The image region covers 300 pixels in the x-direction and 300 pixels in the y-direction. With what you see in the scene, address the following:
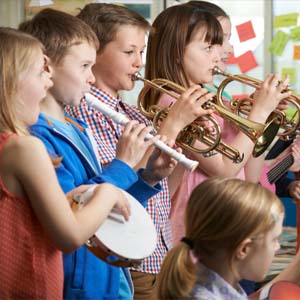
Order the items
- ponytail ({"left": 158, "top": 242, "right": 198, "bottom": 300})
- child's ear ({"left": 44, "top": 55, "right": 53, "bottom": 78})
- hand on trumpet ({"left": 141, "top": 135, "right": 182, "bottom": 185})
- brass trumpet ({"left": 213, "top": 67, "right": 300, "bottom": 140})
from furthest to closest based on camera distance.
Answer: brass trumpet ({"left": 213, "top": 67, "right": 300, "bottom": 140}), hand on trumpet ({"left": 141, "top": 135, "right": 182, "bottom": 185}), child's ear ({"left": 44, "top": 55, "right": 53, "bottom": 78}), ponytail ({"left": 158, "top": 242, "right": 198, "bottom": 300})

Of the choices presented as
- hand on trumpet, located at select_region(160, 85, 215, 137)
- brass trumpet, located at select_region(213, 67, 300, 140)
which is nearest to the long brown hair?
brass trumpet, located at select_region(213, 67, 300, 140)

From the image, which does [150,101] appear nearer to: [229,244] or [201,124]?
[201,124]

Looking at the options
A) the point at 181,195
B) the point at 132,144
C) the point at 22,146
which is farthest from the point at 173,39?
the point at 22,146

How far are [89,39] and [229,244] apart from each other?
709 millimetres

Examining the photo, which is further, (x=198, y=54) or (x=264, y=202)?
Result: (x=198, y=54)

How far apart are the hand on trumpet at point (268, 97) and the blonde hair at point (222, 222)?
957 millimetres

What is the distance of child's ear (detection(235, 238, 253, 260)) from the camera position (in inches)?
66.2

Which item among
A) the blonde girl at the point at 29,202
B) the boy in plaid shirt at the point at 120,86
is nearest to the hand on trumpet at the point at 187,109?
the boy in plaid shirt at the point at 120,86

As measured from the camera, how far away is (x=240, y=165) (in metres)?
2.61

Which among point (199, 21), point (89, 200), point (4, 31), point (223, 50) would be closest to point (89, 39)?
point (4, 31)

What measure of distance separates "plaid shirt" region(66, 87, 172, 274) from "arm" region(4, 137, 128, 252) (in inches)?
21.3

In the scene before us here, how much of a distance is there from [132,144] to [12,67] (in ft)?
1.16

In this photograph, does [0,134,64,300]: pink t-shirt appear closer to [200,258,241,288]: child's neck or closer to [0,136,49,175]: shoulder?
[0,136,49,175]: shoulder

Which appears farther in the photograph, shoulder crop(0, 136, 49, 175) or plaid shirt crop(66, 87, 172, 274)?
plaid shirt crop(66, 87, 172, 274)
